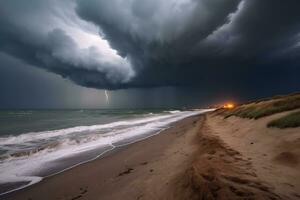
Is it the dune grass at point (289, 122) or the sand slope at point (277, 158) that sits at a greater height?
the dune grass at point (289, 122)

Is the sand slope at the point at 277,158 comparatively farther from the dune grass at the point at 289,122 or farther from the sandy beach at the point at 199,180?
the dune grass at the point at 289,122

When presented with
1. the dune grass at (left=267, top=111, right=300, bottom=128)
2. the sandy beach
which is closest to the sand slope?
the sandy beach

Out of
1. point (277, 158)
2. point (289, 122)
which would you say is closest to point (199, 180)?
point (277, 158)

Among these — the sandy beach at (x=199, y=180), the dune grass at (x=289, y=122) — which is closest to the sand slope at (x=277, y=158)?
the sandy beach at (x=199, y=180)

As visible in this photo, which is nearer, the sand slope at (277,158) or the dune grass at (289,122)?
the sand slope at (277,158)

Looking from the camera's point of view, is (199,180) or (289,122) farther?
(289,122)

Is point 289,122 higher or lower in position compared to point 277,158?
higher

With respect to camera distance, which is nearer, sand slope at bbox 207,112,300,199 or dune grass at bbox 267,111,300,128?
sand slope at bbox 207,112,300,199

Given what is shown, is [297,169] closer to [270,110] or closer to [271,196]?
[271,196]

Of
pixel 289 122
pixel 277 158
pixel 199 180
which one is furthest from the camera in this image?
pixel 289 122

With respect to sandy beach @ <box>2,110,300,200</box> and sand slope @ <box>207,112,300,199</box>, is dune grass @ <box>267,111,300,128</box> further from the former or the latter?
sandy beach @ <box>2,110,300,200</box>

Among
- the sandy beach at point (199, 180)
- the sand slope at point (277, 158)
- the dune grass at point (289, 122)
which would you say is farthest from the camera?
the dune grass at point (289, 122)

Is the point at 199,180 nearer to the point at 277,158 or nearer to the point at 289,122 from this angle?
the point at 277,158

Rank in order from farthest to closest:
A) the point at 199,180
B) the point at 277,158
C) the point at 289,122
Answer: the point at 289,122, the point at 277,158, the point at 199,180
